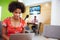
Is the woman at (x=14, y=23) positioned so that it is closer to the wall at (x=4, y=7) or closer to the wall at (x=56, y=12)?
the wall at (x=4, y=7)

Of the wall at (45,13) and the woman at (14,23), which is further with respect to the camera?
the wall at (45,13)

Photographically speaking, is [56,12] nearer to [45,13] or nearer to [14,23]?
[45,13]

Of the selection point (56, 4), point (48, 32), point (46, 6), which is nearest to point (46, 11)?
point (46, 6)

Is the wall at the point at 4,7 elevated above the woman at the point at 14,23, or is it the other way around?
the wall at the point at 4,7

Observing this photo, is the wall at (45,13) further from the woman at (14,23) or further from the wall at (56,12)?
the woman at (14,23)

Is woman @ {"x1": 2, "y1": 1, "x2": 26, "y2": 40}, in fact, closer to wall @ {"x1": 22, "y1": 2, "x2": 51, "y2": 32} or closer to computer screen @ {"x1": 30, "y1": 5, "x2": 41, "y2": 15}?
wall @ {"x1": 22, "y1": 2, "x2": 51, "y2": 32}

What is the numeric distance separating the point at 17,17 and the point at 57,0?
21.5ft

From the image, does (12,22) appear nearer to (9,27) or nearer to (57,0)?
(9,27)

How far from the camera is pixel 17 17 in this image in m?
1.83

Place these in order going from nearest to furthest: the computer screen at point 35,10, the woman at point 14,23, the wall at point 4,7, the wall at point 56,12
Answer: the woman at point 14,23 < the wall at point 4,7 < the wall at point 56,12 < the computer screen at point 35,10

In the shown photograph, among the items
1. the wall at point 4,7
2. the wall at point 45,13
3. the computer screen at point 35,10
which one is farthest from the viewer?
the computer screen at point 35,10

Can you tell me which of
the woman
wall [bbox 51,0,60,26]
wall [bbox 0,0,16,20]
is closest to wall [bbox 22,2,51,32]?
wall [bbox 51,0,60,26]

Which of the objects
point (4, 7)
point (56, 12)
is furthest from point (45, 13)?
point (4, 7)

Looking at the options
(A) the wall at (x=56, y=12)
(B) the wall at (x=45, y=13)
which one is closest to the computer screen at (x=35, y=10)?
(B) the wall at (x=45, y=13)
